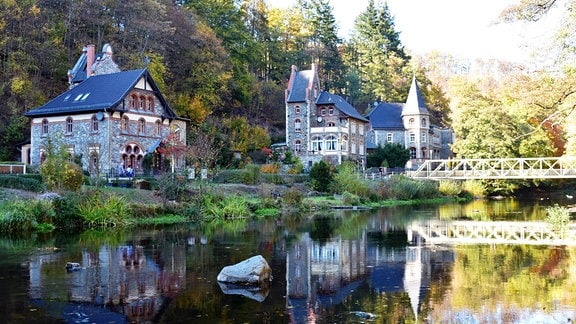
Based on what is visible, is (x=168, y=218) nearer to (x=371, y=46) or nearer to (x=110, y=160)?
(x=110, y=160)

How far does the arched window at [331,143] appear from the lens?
6706 cm

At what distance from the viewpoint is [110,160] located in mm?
44750

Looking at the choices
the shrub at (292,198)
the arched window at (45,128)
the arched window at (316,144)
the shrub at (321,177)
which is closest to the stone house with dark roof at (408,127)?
the arched window at (316,144)

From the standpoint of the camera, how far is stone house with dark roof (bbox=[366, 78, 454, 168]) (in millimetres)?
76562

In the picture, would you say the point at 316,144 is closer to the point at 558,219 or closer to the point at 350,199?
the point at 350,199

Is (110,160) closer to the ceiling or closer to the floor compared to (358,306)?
closer to the ceiling

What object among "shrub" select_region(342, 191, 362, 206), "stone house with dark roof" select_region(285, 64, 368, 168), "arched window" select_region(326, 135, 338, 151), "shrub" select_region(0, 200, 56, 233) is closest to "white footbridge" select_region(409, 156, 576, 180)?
"arched window" select_region(326, 135, 338, 151)

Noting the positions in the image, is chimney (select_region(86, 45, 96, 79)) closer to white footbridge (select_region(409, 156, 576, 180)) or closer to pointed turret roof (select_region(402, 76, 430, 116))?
white footbridge (select_region(409, 156, 576, 180))

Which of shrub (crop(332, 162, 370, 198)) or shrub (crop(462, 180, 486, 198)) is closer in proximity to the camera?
shrub (crop(332, 162, 370, 198))

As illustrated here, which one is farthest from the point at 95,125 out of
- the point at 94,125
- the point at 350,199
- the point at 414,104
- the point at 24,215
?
the point at 414,104

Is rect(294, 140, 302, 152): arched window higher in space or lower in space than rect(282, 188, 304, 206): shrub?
higher

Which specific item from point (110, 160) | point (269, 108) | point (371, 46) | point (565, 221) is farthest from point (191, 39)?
point (565, 221)

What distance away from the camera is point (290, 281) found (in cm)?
1399

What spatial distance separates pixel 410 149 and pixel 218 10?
30.4 m
